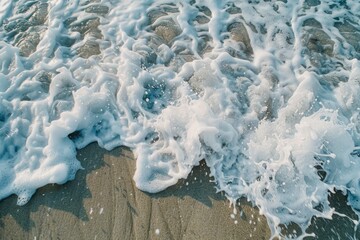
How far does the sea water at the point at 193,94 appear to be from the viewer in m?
3.12

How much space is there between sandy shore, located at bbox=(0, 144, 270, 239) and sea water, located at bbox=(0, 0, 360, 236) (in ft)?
0.34

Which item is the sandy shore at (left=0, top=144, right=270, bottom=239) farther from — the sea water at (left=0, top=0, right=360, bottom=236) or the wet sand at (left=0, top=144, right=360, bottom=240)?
the sea water at (left=0, top=0, right=360, bottom=236)

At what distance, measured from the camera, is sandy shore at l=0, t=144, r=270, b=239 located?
2.83 meters

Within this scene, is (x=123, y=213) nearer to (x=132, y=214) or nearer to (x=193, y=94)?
(x=132, y=214)

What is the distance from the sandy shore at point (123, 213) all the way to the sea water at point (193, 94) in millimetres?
103

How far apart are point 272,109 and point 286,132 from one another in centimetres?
35

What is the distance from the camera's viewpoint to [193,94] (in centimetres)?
373

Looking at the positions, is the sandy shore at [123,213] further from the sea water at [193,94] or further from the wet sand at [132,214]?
the sea water at [193,94]

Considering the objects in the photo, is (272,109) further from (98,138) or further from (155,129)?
(98,138)

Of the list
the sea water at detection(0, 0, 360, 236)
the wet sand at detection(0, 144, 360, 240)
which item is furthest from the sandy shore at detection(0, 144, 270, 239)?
the sea water at detection(0, 0, 360, 236)

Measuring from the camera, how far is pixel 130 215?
116 inches

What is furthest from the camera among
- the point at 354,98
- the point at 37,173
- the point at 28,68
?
the point at 28,68

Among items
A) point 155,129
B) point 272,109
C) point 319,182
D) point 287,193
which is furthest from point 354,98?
point 155,129

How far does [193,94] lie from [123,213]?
4.76ft
